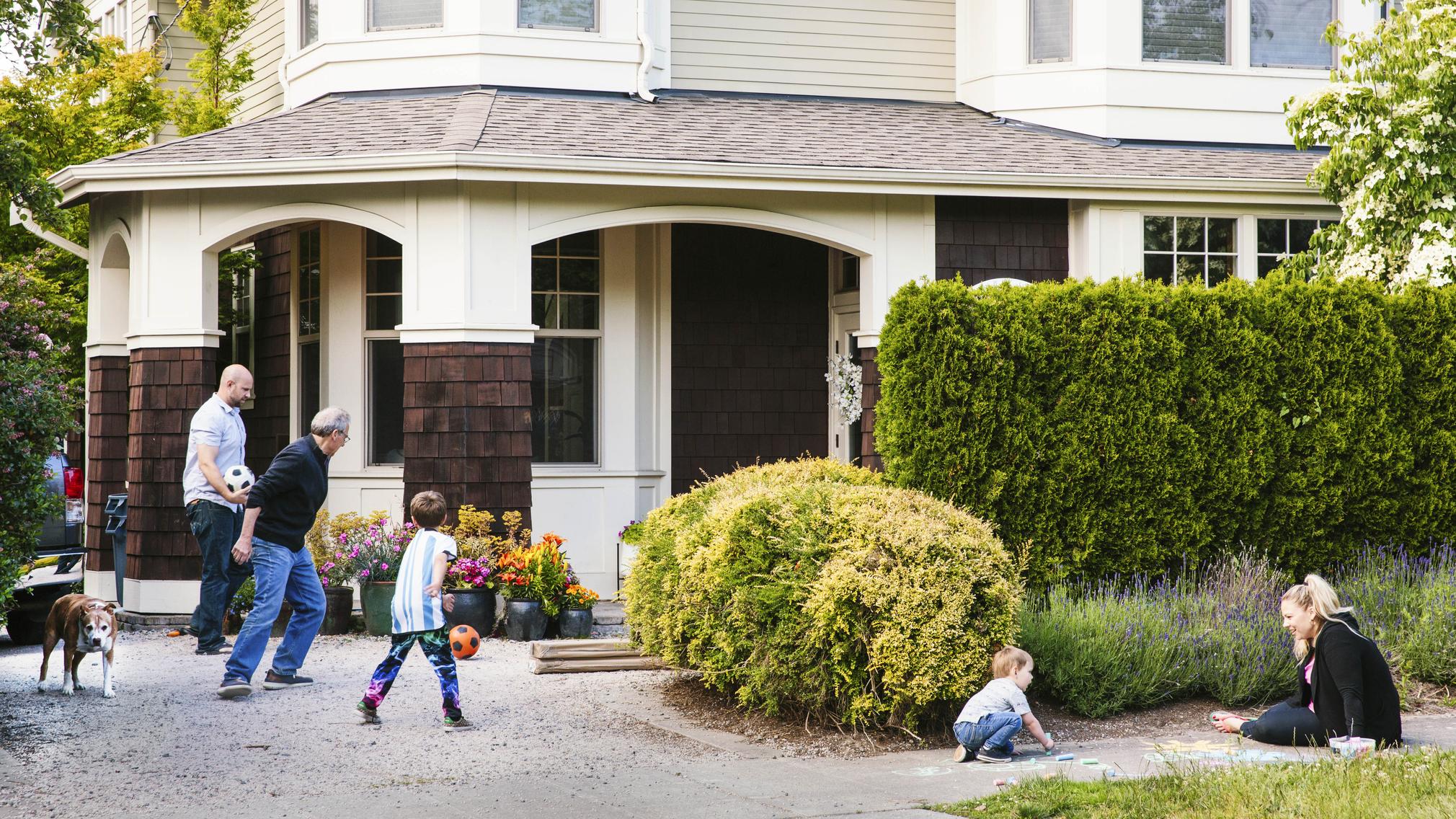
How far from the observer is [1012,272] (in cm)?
1225

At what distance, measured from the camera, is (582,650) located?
9.07 metres

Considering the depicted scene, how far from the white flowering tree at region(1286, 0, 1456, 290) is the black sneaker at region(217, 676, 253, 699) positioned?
8.81 meters

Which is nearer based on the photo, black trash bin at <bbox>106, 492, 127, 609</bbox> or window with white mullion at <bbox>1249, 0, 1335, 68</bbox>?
black trash bin at <bbox>106, 492, 127, 609</bbox>

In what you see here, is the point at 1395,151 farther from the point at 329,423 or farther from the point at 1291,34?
the point at 329,423

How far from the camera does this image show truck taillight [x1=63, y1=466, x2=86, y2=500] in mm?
10742

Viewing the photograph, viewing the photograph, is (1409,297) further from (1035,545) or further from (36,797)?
(36,797)

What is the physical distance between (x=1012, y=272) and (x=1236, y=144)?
2.87 m

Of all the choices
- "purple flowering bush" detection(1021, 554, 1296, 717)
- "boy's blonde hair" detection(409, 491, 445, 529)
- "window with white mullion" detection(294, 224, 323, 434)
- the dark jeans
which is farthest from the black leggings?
"window with white mullion" detection(294, 224, 323, 434)

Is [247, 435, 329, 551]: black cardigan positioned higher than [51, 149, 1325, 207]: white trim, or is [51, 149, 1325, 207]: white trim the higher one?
[51, 149, 1325, 207]: white trim

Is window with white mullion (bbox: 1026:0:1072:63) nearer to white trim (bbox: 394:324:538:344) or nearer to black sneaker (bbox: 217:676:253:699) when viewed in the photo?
white trim (bbox: 394:324:538:344)

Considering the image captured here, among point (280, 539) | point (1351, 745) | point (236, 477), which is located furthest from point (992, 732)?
point (236, 477)

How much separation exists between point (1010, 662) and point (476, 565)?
4694 millimetres

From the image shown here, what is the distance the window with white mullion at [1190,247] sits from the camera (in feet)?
40.8

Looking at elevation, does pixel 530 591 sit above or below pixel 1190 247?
below
